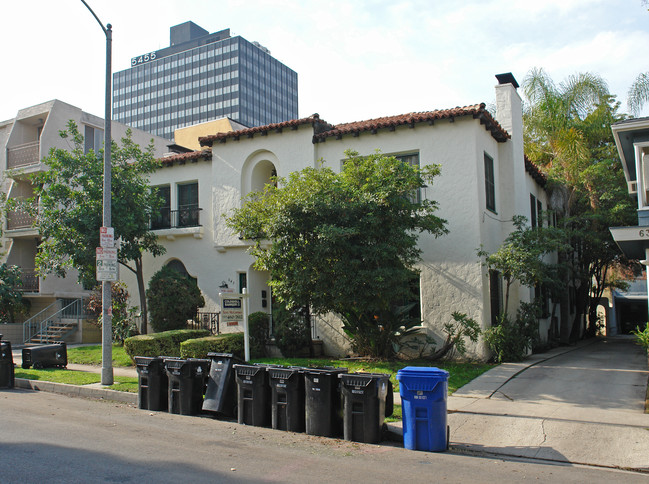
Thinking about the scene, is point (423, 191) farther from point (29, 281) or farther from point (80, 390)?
point (29, 281)

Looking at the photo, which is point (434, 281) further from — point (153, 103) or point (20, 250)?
point (153, 103)

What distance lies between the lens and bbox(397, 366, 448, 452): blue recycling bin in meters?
7.66

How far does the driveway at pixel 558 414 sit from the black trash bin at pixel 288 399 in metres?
2.37

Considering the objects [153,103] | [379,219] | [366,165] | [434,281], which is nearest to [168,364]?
[379,219]

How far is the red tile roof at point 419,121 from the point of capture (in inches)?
618

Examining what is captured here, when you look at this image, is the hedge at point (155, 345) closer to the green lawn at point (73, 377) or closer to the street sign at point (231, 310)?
the green lawn at point (73, 377)

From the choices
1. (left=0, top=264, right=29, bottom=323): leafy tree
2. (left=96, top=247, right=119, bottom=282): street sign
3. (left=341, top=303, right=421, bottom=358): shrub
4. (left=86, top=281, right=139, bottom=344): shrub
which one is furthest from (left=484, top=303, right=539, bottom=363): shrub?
(left=0, top=264, right=29, bottom=323): leafy tree

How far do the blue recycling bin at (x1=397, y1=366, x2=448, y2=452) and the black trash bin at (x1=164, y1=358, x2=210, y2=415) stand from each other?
407cm

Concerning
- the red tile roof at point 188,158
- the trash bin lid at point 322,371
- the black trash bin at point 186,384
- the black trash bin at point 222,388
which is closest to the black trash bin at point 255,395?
the black trash bin at point 222,388

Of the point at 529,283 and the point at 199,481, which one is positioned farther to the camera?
the point at 529,283

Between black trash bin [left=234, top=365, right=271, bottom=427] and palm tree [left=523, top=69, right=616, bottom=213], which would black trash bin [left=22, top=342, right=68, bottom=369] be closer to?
black trash bin [left=234, top=365, right=271, bottom=427]

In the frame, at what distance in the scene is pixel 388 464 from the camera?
272 inches

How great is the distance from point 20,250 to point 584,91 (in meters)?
25.1

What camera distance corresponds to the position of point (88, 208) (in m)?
18.2
